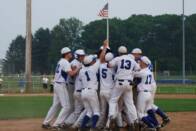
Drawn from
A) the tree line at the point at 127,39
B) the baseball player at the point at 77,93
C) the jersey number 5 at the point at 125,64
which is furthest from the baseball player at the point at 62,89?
the tree line at the point at 127,39

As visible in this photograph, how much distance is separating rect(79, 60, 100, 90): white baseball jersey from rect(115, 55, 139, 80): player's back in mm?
615

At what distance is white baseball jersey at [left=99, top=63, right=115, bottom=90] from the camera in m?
13.5

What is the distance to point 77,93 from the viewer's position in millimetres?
14141

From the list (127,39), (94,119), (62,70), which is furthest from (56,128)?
(127,39)

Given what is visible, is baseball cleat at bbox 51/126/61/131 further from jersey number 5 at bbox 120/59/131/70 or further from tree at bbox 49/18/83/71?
tree at bbox 49/18/83/71

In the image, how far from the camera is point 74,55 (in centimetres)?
1481

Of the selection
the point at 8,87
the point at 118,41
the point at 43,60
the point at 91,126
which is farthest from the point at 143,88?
the point at 43,60

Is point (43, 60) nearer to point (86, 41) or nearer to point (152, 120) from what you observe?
point (86, 41)

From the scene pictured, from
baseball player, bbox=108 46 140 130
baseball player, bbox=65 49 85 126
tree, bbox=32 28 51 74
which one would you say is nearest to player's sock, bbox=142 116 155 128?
baseball player, bbox=108 46 140 130

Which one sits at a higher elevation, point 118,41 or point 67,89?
point 118,41

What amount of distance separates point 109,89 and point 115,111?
60 cm

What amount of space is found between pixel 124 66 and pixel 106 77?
2.14ft

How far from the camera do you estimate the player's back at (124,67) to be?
1324cm

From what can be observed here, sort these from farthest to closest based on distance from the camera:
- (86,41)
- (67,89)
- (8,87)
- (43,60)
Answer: (43,60) < (86,41) < (8,87) < (67,89)
